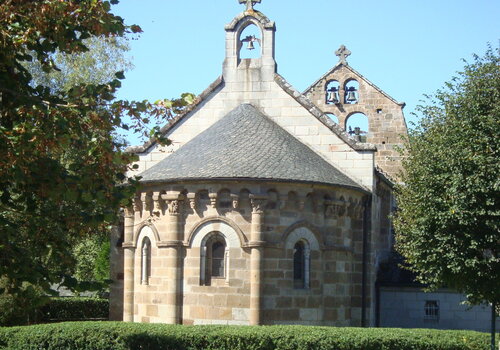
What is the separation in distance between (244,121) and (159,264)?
17.4 feet

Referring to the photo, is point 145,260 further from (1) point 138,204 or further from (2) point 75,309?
(2) point 75,309

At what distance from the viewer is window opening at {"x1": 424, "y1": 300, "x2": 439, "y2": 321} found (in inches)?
1031

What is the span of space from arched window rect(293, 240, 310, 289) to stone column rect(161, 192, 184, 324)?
10.6ft

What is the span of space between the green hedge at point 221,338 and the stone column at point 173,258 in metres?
2.39

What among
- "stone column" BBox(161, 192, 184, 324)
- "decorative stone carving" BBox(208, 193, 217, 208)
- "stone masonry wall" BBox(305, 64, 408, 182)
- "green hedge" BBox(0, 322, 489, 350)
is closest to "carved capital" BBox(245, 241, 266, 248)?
"decorative stone carving" BBox(208, 193, 217, 208)

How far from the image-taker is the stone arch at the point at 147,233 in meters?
22.9

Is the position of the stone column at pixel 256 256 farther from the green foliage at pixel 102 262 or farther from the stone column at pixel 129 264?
the green foliage at pixel 102 262

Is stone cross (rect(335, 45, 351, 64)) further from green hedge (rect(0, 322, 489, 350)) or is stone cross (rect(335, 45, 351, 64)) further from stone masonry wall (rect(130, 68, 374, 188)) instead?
green hedge (rect(0, 322, 489, 350))

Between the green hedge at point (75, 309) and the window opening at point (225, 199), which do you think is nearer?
the window opening at point (225, 199)

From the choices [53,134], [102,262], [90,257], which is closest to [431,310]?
[53,134]

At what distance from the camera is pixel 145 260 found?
77.3ft

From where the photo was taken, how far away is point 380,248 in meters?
27.9

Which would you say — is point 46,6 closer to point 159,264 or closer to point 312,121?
point 159,264

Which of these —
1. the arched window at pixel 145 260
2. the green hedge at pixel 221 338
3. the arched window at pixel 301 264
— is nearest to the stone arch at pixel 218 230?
the arched window at pixel 301 264
